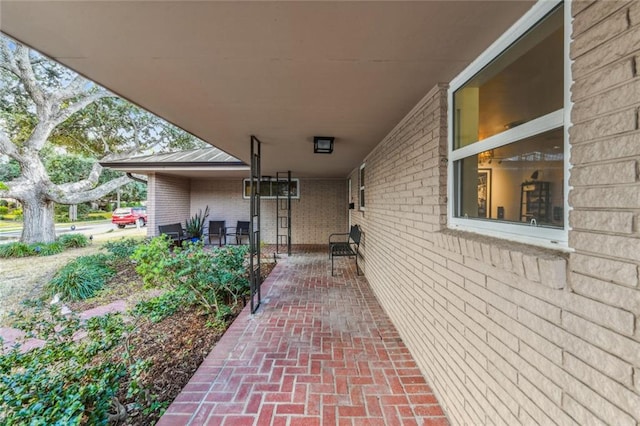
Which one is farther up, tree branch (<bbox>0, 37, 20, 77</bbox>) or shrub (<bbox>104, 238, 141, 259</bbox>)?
tree branch (<bbox>0, 37, 20, 77</bbox>)

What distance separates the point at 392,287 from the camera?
3.08 meters

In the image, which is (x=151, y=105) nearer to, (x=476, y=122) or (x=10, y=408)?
(x=10, y=408)

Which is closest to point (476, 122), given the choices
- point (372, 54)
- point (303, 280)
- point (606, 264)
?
point (372, 54)

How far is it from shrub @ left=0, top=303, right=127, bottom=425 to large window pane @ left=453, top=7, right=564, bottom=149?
275 cm

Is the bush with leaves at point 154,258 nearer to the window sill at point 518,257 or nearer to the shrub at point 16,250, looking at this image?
the window sill at point 518,257

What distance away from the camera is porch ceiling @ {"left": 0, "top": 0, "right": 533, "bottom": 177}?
46.0 inches

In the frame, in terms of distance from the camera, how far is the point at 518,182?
133cm

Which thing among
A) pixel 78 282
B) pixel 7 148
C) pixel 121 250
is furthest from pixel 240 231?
pixel 7 148

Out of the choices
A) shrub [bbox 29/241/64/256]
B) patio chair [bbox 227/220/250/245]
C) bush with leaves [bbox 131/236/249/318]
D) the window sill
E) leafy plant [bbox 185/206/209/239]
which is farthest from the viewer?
patio chair [bbox 227/220/250/245]

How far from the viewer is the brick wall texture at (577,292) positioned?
76 cm

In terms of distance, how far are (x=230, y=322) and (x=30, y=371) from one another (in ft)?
5.83

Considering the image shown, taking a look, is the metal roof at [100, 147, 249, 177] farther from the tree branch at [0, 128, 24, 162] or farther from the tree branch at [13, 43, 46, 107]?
the tree branch at [13, 43, 46, 107]

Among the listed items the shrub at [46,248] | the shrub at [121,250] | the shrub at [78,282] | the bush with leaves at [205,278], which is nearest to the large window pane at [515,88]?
the bush with leaves at [205,278]

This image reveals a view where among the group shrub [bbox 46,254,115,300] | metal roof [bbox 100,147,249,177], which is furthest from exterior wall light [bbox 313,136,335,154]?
shrub [bbox 46,254,115,300]
